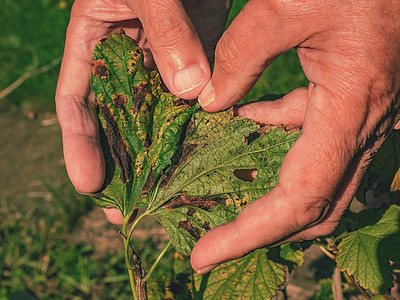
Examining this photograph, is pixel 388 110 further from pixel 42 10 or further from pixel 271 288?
pixel 42 10

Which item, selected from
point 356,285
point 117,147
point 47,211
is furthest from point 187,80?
point 47,211


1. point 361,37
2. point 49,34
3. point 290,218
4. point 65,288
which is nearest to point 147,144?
point 290,218

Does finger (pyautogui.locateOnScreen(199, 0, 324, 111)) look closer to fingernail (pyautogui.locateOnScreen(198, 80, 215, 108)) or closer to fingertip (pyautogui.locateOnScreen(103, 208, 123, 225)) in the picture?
fingernail (pyautogui.locateOnScreen(198, 80, 215, 108))

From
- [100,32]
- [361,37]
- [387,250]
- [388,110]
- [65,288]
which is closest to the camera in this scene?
A: [361,37]

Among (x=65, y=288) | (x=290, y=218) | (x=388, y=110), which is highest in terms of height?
(x=388, y=110)

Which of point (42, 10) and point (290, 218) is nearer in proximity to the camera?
point (290, 218)

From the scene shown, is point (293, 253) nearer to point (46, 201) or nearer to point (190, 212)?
point (190, 212)
